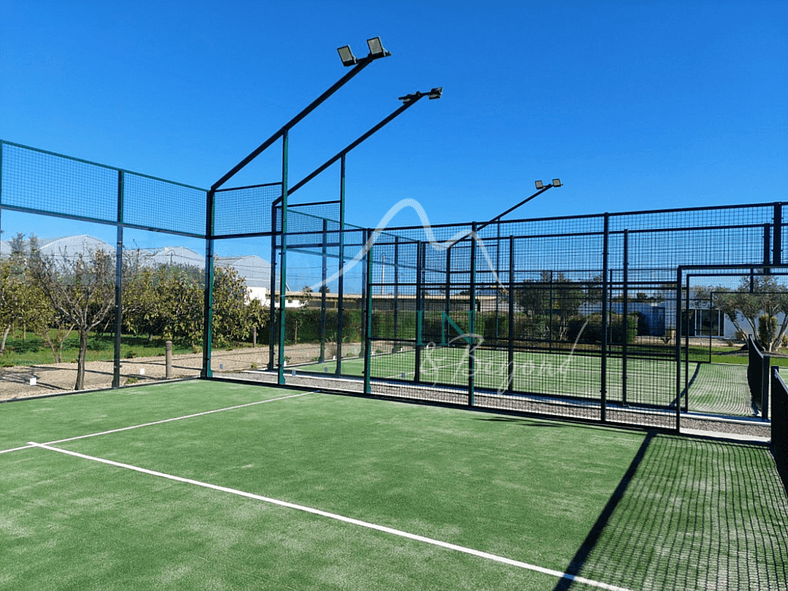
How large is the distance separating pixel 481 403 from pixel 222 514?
6.95m

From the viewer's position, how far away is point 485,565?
13.1 feet

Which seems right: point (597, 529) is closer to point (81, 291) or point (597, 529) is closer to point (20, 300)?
point (81, 291)

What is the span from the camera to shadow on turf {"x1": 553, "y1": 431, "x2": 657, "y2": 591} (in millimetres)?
3909

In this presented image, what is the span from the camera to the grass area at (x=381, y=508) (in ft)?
12.8

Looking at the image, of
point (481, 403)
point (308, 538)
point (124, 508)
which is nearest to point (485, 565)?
point (308, 538)

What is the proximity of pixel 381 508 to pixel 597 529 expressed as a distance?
199cm

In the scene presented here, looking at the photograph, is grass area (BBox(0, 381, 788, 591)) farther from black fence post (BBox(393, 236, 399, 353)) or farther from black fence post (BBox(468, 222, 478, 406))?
black fence post (BBox(393, 236, 399, 353))

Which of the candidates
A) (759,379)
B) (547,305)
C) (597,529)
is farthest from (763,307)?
(597,529)

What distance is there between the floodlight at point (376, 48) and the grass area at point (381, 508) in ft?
23.4

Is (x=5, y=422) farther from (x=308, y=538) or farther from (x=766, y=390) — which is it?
(x=766, y=390)

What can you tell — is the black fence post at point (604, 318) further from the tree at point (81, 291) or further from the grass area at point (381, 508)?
the tree at point (81, 291)

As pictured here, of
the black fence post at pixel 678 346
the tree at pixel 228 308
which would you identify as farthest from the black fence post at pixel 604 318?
the tree at pixel 228 308

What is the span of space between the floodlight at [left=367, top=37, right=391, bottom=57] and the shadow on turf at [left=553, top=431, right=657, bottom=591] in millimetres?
8414

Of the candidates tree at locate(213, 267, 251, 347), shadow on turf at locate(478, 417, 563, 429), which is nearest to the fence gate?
shadow on turf at locate(478, 417, 563, 429)
